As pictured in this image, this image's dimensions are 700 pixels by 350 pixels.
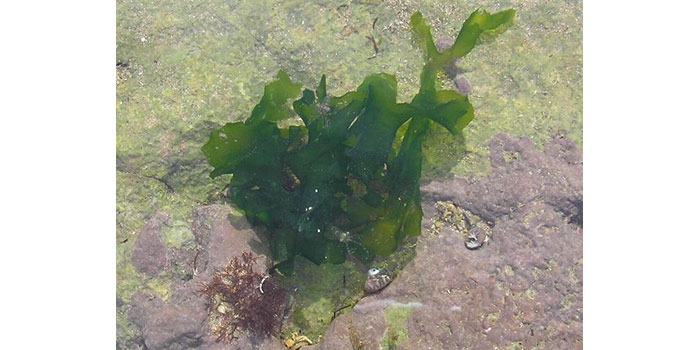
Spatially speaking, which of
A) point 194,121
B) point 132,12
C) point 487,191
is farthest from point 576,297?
point 132,12

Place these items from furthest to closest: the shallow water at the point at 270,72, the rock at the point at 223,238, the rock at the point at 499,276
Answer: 1. the shallow water at the point at 270,72
2. the rock at the point at 223,238
3. the rock at the point at 499,276

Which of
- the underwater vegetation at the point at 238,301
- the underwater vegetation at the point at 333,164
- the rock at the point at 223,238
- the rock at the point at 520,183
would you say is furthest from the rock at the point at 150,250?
the rock at the point at 520,183

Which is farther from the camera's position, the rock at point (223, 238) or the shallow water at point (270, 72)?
the shallow water at point (270, 72)

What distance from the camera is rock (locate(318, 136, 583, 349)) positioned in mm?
3076

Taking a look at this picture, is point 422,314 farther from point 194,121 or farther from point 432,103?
point 194,121

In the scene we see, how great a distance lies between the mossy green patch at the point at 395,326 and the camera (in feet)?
10.2

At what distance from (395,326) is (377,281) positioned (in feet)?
0.73

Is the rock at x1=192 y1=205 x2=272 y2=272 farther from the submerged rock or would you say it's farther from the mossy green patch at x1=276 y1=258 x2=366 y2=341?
the mossy green patch at x1=276 y1=258 x2=366 y2=341

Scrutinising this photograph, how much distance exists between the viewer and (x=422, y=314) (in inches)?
123

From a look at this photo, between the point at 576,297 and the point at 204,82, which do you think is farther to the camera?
the point at 204,82

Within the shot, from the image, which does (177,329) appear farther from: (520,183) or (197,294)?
(520,183)

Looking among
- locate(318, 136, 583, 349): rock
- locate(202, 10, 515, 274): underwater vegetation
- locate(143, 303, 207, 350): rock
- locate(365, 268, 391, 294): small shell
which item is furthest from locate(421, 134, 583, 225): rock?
locate(143, 303, 207, 350): rock

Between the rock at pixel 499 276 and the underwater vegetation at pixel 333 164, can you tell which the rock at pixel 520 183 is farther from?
the underwater vegetation at pixel 333 164

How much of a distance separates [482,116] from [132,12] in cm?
188
